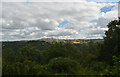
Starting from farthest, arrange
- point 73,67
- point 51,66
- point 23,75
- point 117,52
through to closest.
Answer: point 117,52 → point 51,66 → point 73,67 → point 23,75

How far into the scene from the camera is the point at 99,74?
4.40 meters

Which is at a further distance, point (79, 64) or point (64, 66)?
point (79, 64)

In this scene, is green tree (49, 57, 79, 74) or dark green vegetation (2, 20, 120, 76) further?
green tree (49, 57, 79, 74)

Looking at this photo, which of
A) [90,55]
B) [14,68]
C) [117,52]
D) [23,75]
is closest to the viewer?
[23,75]

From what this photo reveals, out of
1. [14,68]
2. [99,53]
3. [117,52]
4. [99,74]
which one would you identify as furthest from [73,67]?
[117,52]

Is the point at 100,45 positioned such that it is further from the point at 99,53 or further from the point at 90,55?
the point at 90,55

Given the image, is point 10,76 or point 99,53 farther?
point 99,53

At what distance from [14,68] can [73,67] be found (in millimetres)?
2578

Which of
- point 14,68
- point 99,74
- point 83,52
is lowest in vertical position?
point 99,74

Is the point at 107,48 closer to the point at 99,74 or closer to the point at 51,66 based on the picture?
the point at 99,74

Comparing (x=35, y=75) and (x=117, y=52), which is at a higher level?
(x=117, y=52)

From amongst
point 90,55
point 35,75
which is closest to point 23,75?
point 35,75

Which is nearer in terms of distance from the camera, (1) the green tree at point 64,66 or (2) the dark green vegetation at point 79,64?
(2) the dark green vegetation at point 79,64

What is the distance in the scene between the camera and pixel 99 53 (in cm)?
596
